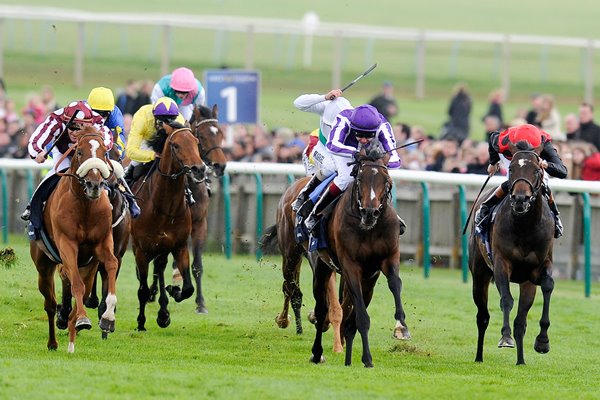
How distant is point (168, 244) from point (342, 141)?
2.56m

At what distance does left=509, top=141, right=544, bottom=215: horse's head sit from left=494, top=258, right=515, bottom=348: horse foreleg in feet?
1.67

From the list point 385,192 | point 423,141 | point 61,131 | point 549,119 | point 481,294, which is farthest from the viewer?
point 549,119

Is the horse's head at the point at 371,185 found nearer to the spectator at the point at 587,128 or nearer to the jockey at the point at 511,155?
the jockey at the point at 511,155

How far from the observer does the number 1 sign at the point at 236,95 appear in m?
19.0

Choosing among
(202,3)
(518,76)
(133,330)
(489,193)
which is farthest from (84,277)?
(202,3)

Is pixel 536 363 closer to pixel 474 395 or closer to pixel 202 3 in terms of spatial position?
pixel 474 395

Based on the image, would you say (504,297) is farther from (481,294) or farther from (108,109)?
(108,109)

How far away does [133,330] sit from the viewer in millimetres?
12930

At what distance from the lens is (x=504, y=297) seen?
37.1 feet

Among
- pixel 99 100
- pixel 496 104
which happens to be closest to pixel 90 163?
pixel 99 100

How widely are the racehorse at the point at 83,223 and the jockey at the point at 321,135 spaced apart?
162cm

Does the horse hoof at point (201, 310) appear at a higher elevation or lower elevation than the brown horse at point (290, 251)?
lower

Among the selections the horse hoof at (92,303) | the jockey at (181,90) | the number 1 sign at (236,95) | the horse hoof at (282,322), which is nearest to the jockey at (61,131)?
the horse hoof at (92,303)

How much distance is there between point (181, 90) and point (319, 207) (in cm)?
338
